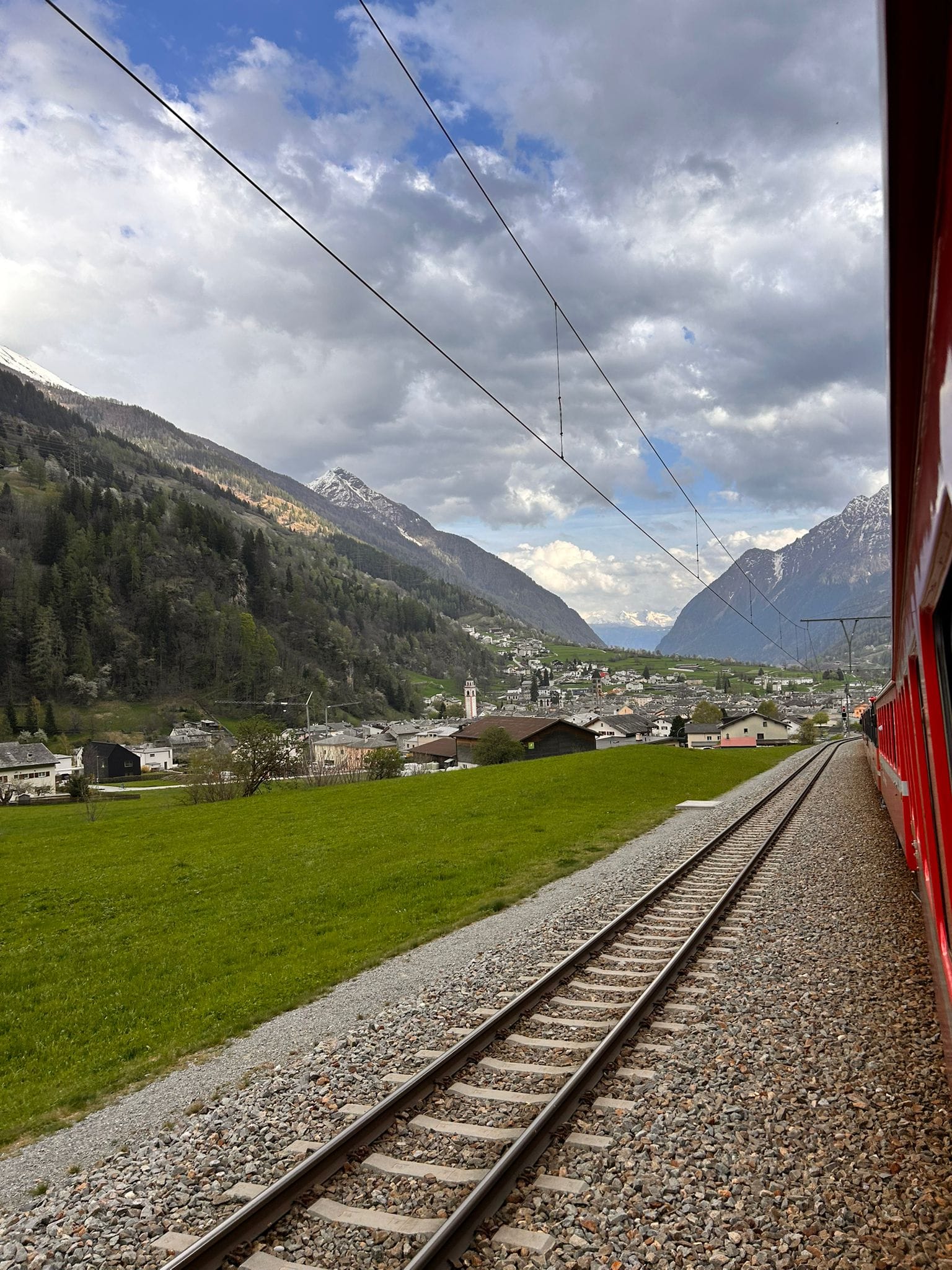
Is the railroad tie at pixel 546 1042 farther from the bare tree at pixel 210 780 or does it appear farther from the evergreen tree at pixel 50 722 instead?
the evergreen tree at pixel 50 722

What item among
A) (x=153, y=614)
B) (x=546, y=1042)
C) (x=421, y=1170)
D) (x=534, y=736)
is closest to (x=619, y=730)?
(x=534, y=736)

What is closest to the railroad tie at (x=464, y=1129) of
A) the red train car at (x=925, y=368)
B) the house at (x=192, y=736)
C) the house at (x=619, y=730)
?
the red train car at (x=925, y=368)

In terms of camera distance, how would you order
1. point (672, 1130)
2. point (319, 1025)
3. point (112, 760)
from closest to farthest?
1. point (672, 1130)
2. point (319, 1025)
3. point (112, 760)

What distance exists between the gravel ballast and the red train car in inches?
Answer: 45.1

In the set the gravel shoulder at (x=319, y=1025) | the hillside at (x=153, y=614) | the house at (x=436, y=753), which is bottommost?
the house at (x=436, y=753)

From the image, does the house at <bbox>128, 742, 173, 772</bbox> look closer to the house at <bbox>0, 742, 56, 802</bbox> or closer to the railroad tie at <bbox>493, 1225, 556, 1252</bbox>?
the house at <bbox>0, 742, 56, 802</bbox>

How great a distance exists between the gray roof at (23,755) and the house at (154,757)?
17.0 meters

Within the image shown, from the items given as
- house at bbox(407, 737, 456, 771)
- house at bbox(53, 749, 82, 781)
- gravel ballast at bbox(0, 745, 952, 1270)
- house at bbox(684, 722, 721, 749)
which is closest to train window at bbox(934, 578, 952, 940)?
gravel ballast at bbox(0, 745, 952, 1270)

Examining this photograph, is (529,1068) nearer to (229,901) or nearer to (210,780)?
(229,901)

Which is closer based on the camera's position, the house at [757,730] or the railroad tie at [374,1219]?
the railroad tie at [374,1219]

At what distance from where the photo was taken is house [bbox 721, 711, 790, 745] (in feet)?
349

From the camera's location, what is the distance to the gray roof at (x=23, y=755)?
91.6 m

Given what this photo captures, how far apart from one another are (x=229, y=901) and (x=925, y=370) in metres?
17.3

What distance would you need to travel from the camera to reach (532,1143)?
5852 mm
